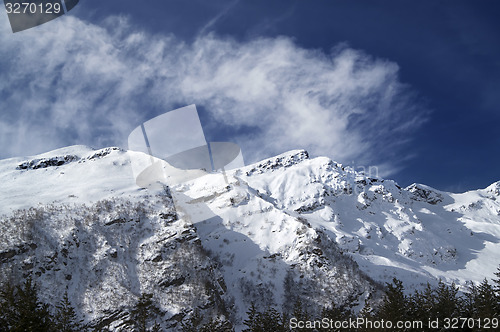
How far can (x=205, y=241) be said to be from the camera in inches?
3049

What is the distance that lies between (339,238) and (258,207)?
24440mm

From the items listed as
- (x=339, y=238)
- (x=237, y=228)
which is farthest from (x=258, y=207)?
(x=339, y=238)

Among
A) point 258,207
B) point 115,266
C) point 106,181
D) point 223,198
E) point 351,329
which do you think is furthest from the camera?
point 223,198

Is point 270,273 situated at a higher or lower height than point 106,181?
lower

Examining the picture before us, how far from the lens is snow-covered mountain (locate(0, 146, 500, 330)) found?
5378 cm

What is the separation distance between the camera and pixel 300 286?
6378 cm

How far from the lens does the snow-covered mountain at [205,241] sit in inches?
2117

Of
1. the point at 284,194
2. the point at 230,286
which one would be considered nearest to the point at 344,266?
the point at 230,286

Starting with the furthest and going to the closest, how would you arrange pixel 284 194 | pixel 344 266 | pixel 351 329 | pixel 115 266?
pixel 284 194 → pixel 344 266 → pixel 115 266 → pixel 351 329

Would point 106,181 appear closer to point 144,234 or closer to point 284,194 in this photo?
point 144,234

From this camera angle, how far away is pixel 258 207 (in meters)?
88.9

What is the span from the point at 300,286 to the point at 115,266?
3473 cm

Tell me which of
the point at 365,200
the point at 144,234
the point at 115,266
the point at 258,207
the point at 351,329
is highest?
the point at 365,200

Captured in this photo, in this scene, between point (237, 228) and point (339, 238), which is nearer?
point (237, 228)
